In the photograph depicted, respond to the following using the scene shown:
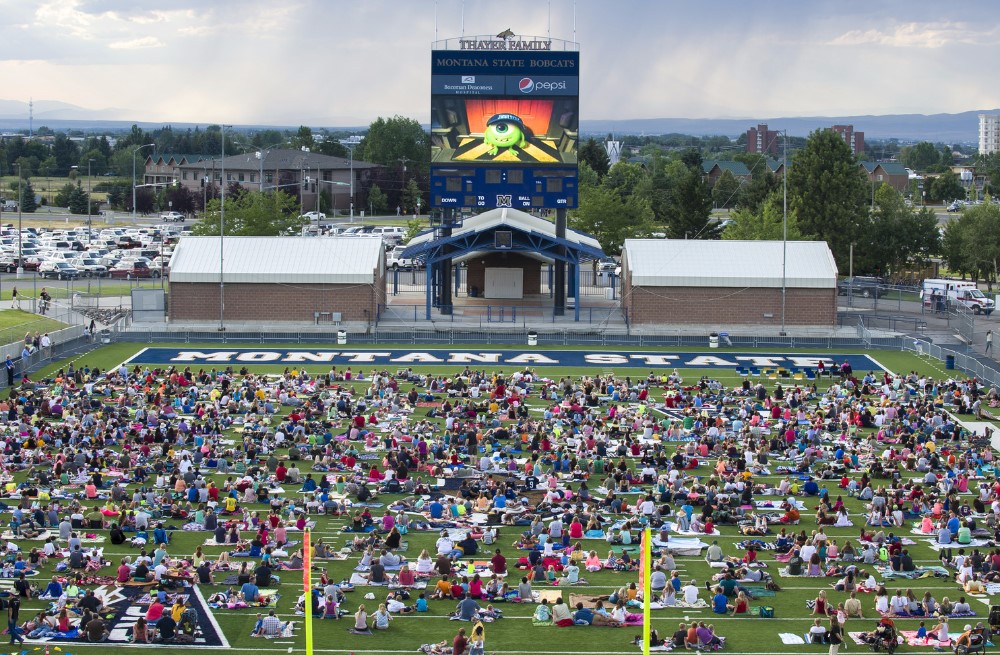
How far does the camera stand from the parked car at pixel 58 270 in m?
90.3

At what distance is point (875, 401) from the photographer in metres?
49.1

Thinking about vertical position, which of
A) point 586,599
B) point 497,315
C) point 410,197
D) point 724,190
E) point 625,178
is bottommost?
point 586,599

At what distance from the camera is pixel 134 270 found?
3625 inches

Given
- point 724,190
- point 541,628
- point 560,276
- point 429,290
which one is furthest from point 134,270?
point 724,190

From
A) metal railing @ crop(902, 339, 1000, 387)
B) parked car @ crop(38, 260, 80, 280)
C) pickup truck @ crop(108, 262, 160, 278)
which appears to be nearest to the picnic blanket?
metal railing @ crop(902, 339, 1000, 387)

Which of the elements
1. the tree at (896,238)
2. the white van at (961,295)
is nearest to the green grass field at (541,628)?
the white van at (961,295)

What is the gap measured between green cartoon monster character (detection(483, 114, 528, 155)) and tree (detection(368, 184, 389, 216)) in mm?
80161

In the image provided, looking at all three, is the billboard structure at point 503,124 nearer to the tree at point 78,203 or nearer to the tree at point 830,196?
the tree at point 830,196

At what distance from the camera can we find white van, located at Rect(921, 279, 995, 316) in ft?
253

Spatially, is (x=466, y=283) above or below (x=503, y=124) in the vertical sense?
below

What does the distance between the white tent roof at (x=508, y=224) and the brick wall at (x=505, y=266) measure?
7.29ft

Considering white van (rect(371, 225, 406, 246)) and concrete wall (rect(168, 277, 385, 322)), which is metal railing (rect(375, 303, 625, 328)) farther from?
white van (rect(371, 225, 406, 246))

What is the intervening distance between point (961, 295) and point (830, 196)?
57.3 ft

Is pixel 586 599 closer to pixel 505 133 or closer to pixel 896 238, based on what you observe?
pixel 505 133
